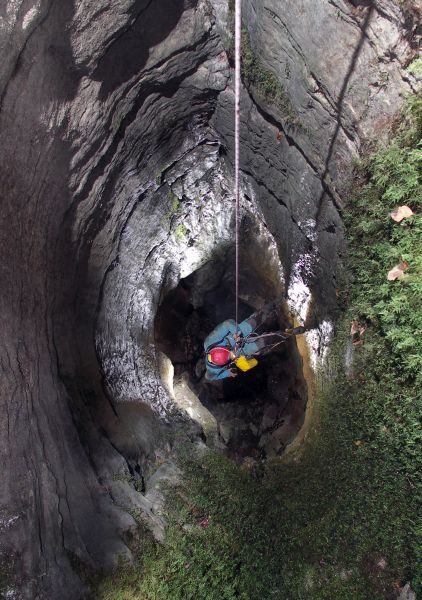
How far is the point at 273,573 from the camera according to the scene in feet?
13.3

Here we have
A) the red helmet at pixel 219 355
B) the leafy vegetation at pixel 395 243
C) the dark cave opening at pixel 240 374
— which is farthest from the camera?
the dark cave opening at pixel 240 374

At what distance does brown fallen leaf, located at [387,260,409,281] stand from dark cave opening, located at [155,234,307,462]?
2.78m

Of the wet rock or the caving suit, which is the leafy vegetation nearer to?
the wet rock

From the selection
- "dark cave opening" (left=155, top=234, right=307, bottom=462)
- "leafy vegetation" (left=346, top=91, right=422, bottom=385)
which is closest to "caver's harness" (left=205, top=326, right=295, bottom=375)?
"dark cave opening" (left=155, top=234, right=307, bottom=462)

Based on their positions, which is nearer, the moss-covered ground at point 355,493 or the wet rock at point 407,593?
the wet rock at point 407,593

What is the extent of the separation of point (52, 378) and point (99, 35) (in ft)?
11.1

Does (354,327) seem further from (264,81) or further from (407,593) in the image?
(264,81)

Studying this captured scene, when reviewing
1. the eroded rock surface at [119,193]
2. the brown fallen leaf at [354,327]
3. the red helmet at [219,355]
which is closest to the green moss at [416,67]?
the eroded rock surface at [119,193]

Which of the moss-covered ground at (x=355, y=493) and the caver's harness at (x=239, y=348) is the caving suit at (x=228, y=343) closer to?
the caver's harness at (x=239, y=348)

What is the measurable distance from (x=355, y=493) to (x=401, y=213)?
2.72 metres

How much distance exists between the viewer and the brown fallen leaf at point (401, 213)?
142 inches

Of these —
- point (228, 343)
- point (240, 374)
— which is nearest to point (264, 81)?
point (228, 343)

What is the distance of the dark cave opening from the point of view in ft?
21.4

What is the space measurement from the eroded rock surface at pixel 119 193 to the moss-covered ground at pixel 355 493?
0.37 meters
